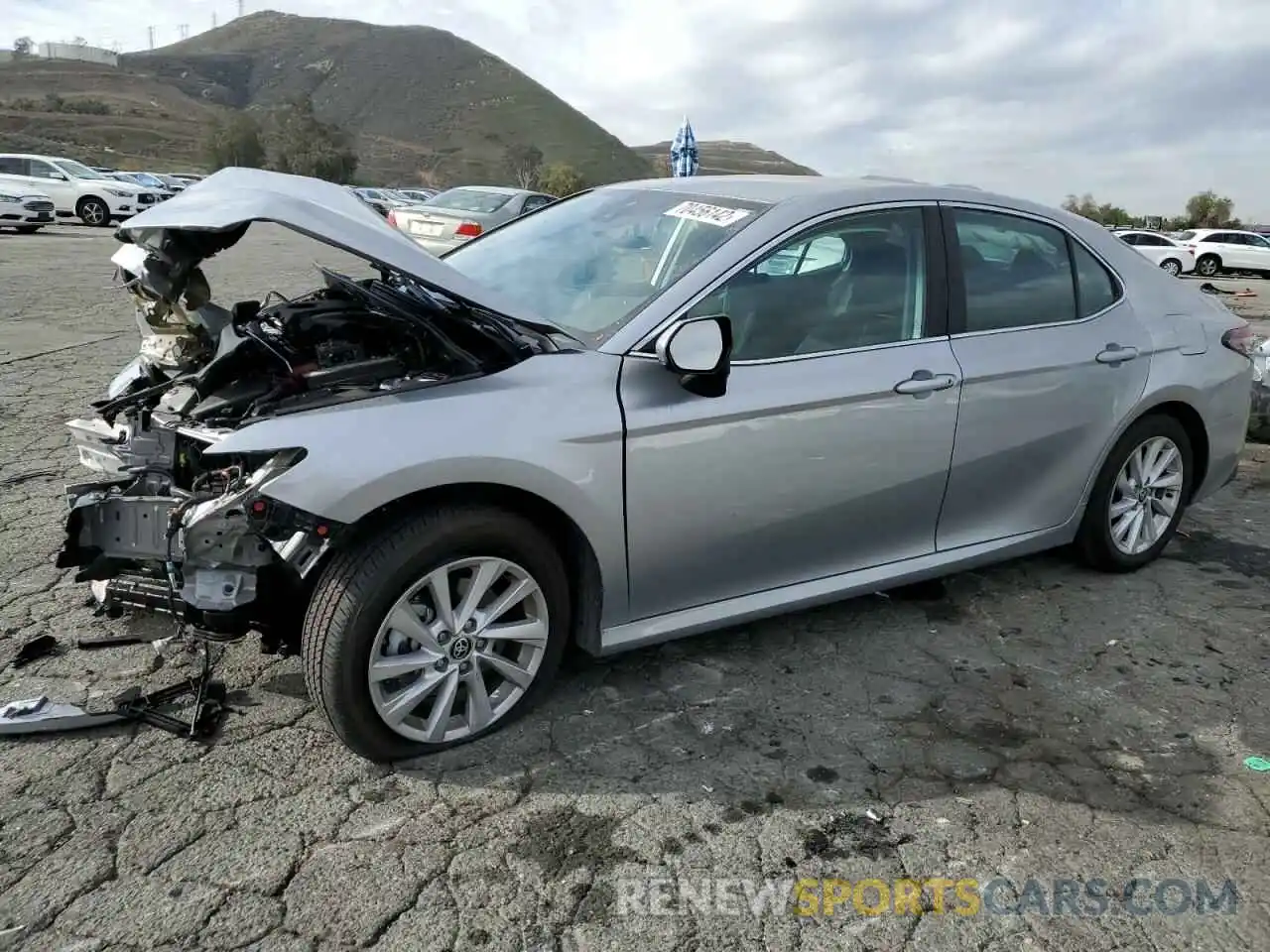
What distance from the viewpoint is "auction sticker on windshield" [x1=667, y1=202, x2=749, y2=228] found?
3285 mm

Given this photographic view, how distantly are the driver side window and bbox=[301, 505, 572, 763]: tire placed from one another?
3.07 feet

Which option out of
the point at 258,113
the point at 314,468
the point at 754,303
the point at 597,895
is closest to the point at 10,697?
the point at 314,468

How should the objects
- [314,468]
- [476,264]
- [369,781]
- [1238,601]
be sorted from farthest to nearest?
[1238,601] < [476,264] < [369,781] < [314,468]

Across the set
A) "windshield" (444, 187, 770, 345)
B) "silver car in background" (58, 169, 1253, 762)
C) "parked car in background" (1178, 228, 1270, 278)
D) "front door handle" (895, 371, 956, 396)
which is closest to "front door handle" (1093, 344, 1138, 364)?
"silver car in background" (58, 169, 1253, 762)

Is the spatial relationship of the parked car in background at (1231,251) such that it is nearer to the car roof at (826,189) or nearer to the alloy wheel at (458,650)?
the car roof at (826,189)

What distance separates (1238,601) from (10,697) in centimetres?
473

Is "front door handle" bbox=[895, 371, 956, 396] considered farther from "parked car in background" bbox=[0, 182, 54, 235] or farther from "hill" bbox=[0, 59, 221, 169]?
"hill" bbox=[0, 59, 221, 169]

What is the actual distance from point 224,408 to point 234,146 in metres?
96.7

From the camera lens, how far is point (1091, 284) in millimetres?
4047

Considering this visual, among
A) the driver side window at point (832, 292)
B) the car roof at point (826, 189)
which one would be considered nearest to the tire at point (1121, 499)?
the car roof at point (826, 189)

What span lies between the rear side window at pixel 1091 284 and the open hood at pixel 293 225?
2.45 m

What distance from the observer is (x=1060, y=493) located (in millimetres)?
3969

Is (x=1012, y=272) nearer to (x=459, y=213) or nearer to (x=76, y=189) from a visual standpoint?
(x=459, y=213)

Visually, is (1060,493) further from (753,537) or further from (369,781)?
(369,781)
